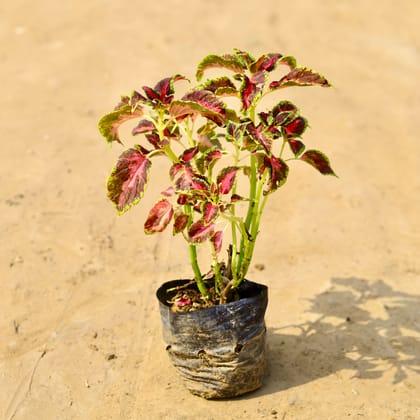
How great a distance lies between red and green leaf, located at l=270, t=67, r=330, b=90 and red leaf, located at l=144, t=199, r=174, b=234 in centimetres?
64

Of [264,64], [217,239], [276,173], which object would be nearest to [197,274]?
[217,239]

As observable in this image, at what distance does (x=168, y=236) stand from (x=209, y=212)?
1.75 m

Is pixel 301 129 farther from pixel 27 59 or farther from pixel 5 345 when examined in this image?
pixel 27 59

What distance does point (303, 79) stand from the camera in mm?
2822

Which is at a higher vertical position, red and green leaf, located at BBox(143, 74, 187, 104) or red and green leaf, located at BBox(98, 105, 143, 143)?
red and green leaf, located at BBox(143, 74, 187, 104)

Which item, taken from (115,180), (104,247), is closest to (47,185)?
(104,247)

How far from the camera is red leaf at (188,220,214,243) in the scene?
2.87m

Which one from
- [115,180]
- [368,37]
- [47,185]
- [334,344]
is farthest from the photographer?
[368,37]

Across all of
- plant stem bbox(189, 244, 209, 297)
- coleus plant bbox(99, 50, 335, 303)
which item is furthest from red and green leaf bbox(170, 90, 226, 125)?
plant stem bbox(189, 244, 209, 297)

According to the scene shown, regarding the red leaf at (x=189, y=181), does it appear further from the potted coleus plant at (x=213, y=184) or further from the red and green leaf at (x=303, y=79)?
the red and green leaf at (x=303, y=79)

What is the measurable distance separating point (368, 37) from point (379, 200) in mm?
2744

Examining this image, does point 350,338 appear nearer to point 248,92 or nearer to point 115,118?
point 248,92

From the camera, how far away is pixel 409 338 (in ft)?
11.9

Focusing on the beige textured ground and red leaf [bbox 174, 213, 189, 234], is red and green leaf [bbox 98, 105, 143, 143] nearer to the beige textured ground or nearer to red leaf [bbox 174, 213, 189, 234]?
red leaf [bbox 174, 213, 189, 234]
